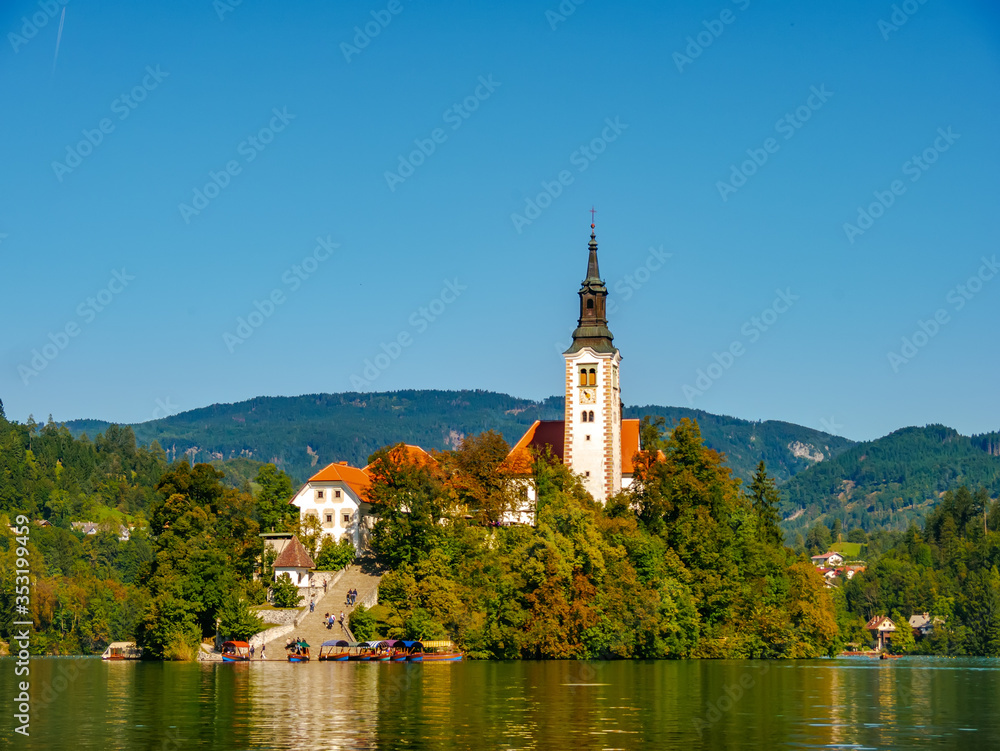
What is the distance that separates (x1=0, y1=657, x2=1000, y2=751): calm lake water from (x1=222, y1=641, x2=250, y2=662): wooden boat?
6881 mm

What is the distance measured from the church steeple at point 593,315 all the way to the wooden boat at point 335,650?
3214cm

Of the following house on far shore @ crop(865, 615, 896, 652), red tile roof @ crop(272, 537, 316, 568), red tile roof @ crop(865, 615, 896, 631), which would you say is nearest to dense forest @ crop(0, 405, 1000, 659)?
red tile roof @ crop(272, 537, 316, 568)

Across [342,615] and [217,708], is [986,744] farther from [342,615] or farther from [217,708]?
[342,615]

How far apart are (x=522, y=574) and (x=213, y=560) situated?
18049 mm

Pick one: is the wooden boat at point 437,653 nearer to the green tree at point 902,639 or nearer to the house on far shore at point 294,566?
the house on far shore at point 294,566

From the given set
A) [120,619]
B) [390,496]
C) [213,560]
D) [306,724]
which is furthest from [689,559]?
[120,619]

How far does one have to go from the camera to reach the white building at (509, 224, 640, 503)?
317 feet

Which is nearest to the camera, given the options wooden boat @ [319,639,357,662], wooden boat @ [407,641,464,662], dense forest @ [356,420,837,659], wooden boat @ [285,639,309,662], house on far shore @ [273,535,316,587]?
wooden boat @ [319,639,357,662]

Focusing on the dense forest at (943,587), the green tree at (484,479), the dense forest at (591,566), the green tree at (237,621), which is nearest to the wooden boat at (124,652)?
the green tree at (237,621)

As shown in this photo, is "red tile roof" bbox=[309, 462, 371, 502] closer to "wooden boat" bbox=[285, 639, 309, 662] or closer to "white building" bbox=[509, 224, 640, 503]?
"white building" bbox=[509, 224, 640, 503]

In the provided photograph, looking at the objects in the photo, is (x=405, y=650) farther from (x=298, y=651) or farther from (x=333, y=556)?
(x=333, y=556)

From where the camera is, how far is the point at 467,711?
139 feet

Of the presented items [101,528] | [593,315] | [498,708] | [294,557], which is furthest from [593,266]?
[101,528]

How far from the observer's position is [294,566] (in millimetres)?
83938
